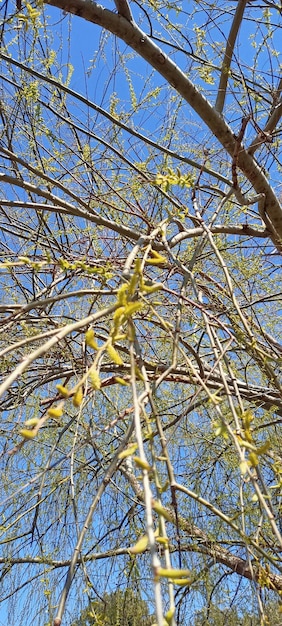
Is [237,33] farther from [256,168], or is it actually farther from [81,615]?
[81,615]

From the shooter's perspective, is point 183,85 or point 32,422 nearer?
Result: point 32,422

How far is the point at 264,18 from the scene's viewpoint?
6.80 ft

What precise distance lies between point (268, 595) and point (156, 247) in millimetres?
1372

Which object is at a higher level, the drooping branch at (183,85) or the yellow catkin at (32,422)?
the drooping branch at (183,85)

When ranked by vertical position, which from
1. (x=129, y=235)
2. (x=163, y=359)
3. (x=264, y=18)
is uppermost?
(x=264, y=18)

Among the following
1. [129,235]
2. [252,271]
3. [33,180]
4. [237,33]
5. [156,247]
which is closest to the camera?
[156,247]

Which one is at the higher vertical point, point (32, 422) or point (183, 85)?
point (183, 85)

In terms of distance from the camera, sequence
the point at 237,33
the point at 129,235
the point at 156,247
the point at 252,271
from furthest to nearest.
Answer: the point at 252,271
the point at 237,33
the point at 129,235
the point at 156,247

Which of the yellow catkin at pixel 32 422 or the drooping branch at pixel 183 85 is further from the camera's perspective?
the drooping branch at pixel 183 85

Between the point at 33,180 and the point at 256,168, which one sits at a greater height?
the point at 33,180

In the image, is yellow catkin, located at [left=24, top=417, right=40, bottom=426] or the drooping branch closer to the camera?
yellow catkin, located at [left=24, top=417, right=40, bottom=426]

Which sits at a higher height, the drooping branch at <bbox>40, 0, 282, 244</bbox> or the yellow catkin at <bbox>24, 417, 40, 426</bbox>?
the drooping branch at <bbox>40, 0, 282, 244</bbox>

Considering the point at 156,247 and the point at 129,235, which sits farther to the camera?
the point at 129,235

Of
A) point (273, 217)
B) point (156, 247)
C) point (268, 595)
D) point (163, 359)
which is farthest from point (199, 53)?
point (268, 595)
